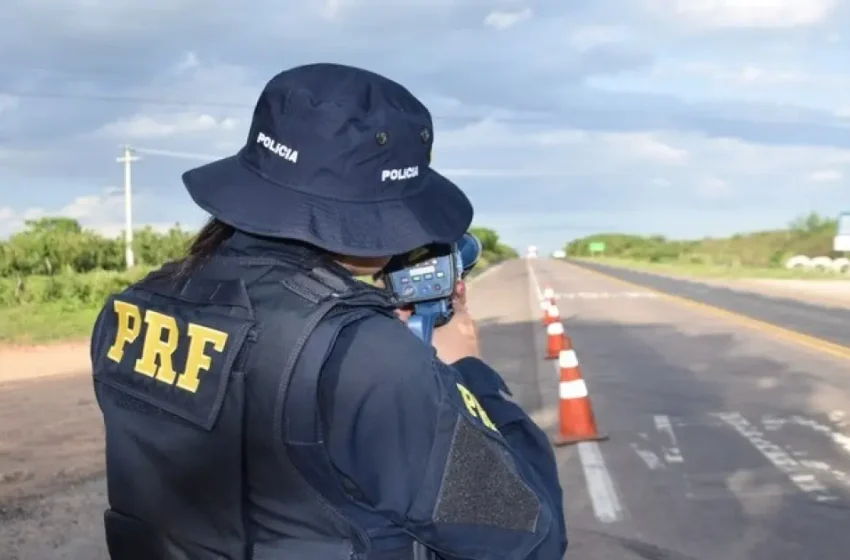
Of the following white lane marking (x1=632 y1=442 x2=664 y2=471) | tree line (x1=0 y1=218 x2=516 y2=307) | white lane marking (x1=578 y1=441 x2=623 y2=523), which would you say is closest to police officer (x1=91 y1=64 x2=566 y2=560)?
white lane marking (x1=578 y1=441 x2=623 y2=523)

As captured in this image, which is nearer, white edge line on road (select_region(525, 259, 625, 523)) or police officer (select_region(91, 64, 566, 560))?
police officer (select_region(91, 64, 566, 560))

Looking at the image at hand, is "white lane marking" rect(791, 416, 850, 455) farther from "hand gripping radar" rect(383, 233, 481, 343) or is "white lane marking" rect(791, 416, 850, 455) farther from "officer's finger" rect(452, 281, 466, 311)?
"hand gripping radar" rect(383, 233, 481, 343)

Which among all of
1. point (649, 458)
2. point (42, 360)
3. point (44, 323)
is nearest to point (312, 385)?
point (649, 458)

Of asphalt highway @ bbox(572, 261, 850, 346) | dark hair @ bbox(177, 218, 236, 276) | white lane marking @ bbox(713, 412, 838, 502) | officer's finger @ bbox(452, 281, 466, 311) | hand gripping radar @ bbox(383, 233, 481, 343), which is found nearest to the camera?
dark hair @ bbox(177, 218, 236, 276)

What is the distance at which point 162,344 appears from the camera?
1.75 m

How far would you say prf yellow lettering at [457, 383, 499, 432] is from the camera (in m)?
1.66

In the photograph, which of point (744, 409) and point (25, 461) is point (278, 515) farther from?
point (744, 409)

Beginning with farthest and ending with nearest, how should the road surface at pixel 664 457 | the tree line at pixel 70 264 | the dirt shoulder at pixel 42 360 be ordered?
1. the tree line at pixel 70 264
2. the dirt shoulder at pixel 42 360
3. the road surface at pixel 664 457

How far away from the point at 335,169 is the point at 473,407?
0.42 m

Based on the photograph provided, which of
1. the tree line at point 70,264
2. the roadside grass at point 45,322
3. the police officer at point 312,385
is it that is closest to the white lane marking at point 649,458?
the police officer at point 312,385

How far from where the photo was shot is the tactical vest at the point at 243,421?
1562mm

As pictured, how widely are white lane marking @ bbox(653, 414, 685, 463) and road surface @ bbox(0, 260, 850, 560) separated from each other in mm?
17

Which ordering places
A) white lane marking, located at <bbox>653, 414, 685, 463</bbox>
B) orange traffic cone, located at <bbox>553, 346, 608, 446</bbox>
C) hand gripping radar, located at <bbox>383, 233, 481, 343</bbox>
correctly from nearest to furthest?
hand gripping radar, located at <bbox>383, 233, 481, 343</bbox>, white lane marking, located at <bbox>653, 414, 685, 463</bbox>, orange traffic cone, located at <bbox>553, 346, 608, 446</bbox>

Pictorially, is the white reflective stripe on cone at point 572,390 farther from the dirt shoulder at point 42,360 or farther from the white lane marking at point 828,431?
the dirt shoulder at point 42,360
